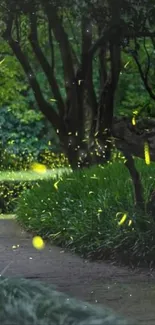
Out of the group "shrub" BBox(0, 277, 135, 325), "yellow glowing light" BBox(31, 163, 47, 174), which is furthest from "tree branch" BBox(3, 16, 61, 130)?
"shrub" BBox(0, 277, 135, 325)

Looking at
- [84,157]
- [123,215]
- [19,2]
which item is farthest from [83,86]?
[123,215]

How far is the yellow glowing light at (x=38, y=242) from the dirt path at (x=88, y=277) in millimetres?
99

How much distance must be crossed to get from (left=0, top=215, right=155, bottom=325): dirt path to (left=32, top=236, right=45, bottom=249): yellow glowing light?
10 centimetres

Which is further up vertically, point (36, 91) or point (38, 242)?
point (36, 91)

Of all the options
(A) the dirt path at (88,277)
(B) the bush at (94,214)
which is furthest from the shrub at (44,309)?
(B) the bush at (94,214)

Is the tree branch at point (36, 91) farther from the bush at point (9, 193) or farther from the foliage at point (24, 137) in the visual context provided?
the foliage at point (24, 137)

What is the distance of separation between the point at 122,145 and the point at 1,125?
66.8 feet

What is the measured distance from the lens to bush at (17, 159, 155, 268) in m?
10.4

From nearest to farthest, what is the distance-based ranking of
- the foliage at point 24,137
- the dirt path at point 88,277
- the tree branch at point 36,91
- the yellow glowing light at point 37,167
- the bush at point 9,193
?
the dirt path at point 88,277, the tree branch at point 36,91, the bush at point 9,193, the yellow glowing light at point 37,167, the foliage at point 24,137

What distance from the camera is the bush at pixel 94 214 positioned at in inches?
411

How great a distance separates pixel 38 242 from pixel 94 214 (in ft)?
4.89

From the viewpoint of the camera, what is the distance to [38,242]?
12672mm

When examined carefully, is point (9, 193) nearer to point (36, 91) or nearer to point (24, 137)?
→ point (36, 91)

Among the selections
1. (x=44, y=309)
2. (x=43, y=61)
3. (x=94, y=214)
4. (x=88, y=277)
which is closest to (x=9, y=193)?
(x=43, y=61)
